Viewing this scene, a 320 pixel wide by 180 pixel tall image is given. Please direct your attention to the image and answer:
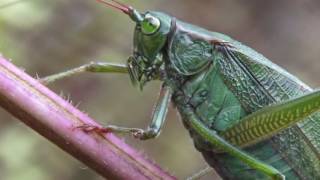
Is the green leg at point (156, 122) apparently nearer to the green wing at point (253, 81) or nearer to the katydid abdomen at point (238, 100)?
the katydid abdomen at point (238, 100)

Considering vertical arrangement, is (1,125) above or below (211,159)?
below

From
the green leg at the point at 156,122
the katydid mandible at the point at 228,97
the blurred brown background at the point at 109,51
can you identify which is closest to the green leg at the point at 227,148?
the katydid mandible at the point at 228,97

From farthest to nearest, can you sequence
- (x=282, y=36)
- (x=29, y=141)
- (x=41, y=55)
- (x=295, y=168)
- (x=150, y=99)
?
(x=282, y=36) < (x=150, y=99) < (x=41, y=55) < (x=29, y=141) < (x=295, y=168)

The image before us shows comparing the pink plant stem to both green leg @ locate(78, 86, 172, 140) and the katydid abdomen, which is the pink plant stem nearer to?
green leg @ locate(78, 86, 172, 140)

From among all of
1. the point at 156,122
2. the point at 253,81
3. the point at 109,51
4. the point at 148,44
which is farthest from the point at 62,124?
the point at 109,51

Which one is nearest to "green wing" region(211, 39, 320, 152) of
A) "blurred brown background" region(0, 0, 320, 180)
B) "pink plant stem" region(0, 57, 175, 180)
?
"pink plant stem" region(0, 57, 175, 180)

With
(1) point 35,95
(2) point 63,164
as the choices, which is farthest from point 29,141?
(1) point 35,95

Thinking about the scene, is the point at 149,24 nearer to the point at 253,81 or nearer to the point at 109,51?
the point at 253,81

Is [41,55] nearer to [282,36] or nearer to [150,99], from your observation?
[150,99]
